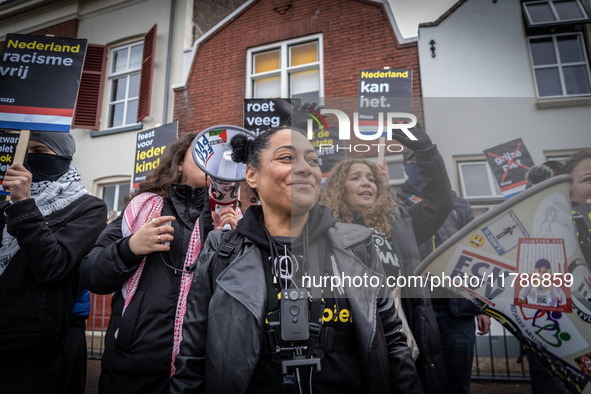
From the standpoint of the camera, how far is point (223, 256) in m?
1.32

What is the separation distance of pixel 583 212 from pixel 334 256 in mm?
898

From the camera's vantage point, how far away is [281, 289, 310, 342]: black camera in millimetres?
1134

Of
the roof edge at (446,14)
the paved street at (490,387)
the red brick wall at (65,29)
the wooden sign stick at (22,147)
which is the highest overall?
the red brick wall at (65,29)

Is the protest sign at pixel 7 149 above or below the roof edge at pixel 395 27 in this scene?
below

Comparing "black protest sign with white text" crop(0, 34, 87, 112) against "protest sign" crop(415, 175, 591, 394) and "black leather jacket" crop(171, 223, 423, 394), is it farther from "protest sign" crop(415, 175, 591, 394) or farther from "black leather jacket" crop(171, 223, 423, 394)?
"protest sign" crop(415, 175, 591, 394)

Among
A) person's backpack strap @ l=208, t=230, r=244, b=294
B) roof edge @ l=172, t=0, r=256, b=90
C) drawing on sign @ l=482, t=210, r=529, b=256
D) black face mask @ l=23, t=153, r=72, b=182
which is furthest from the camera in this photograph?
roof edge @ l=172, t=0, r=256, b=90

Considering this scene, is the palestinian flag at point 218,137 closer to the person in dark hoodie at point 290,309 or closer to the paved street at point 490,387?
the person in dark hoodie at point 290,309

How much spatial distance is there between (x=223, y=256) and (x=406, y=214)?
0.80 m

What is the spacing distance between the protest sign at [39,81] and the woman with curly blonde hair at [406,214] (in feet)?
6.03

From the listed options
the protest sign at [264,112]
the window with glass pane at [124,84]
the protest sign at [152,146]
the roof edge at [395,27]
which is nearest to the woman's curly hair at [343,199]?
the protest sign at [264,112]

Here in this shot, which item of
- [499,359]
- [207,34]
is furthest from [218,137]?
[207,34]

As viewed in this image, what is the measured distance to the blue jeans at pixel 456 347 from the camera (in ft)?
7.84

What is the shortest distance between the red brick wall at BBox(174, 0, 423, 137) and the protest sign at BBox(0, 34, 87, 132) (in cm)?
449

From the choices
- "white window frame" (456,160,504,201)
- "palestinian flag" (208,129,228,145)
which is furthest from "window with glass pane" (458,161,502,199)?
"palestinian flag" (208,129,228,145)
